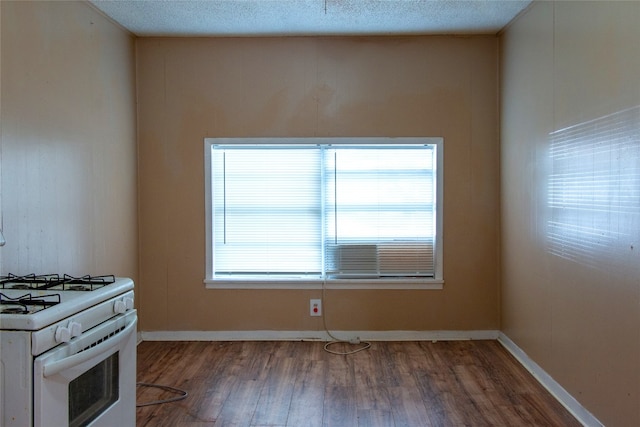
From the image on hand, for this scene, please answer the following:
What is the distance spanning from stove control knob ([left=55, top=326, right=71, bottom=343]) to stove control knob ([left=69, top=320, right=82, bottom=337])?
20 millimetres

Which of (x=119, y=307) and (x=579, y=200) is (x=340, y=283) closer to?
(x=579, y=200)

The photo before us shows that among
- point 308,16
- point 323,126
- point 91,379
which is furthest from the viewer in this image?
point 323,126

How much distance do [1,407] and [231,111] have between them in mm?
2968

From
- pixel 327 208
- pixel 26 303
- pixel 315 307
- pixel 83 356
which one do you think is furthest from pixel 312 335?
pixel 26 303

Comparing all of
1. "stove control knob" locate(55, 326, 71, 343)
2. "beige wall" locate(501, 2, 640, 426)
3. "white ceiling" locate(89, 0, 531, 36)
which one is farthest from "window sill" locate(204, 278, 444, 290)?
"stove control knob" locate(55, 326, 71, 343)

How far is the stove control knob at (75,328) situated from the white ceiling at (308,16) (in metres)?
2.50

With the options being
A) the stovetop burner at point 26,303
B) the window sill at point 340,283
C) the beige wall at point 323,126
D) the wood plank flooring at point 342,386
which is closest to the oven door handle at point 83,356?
the stovetop burner at point 26,303

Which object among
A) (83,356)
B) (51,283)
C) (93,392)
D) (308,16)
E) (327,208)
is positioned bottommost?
(93,392)

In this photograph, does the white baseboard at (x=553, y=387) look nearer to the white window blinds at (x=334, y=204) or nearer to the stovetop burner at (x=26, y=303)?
the white window blinds at (x=334, y=204)

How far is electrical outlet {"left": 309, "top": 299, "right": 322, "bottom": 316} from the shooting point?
4.10m

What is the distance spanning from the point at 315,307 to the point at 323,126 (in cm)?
159

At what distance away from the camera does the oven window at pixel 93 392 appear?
1.76 metres

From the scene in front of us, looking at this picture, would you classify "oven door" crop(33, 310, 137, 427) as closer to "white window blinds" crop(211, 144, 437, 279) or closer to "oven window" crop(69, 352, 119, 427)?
"oven window" crop(69, 352, 119, 427)

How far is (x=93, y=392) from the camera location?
1.89 m
